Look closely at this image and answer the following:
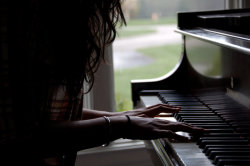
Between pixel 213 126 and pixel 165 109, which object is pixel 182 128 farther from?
pixel 165 109

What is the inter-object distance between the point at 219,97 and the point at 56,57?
673 mm

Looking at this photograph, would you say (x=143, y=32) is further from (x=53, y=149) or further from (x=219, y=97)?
(x=53, y=149)

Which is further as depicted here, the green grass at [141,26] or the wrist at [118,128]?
the green grass at [141,26]

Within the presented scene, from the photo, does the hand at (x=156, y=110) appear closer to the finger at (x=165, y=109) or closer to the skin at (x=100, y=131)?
the finger at (x=165, y=109)

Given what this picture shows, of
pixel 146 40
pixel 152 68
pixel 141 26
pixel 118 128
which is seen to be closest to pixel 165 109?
pixel 118 128

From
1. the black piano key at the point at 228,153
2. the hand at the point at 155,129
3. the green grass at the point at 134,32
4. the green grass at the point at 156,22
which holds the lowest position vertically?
the black piano key at the point at 228,153

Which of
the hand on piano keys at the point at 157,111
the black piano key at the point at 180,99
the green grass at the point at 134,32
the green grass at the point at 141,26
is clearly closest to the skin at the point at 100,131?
the hand on piano keys at the point at 157,111

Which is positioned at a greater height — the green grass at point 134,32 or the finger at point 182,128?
the green grass at point 134,32

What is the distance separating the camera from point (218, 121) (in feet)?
4.65

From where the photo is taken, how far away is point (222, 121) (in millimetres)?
1414

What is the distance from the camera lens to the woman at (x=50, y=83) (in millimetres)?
1149

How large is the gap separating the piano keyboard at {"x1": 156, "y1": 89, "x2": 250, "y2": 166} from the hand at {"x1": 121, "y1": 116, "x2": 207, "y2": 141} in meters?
0.04

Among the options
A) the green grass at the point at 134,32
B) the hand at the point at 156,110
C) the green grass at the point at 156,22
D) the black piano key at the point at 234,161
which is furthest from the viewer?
the green grass at the point at 134,32

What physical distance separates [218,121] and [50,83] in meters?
0.59
